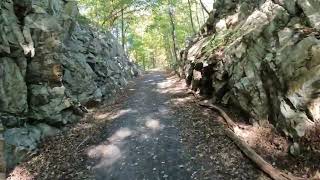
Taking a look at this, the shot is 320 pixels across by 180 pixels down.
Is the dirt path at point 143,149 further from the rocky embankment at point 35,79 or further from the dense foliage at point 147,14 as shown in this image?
the dense foliage at point 147,14

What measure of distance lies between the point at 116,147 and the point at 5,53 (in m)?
4.83

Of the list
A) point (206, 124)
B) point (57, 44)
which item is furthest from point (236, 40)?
point (57, 44)

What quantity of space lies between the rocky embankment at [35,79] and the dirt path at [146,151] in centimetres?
72

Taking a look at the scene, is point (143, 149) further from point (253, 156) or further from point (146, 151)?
point (253, 156)

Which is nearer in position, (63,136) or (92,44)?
(63,136)

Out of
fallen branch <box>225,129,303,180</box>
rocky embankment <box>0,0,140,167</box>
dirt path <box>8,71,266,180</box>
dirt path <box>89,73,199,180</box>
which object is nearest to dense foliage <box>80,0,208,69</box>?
rocky embankment <box>0,0,140,167</box>

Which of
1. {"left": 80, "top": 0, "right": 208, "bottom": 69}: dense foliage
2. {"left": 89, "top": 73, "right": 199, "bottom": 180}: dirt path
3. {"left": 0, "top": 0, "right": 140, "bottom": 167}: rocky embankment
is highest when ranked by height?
{"left": 80, "top": 0, "right": 208, "bottom": 69}: dense foliage

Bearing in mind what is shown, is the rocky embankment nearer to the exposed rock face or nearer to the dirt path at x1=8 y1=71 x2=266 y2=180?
the dirt path at x1=8 y1=71 x2=266 y2=180

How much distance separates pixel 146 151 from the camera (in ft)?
32.1

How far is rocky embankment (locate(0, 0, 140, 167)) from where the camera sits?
10039mm

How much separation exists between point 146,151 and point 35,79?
539 centimetres

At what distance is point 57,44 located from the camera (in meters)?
12.7

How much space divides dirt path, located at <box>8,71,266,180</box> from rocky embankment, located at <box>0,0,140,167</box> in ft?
2.36

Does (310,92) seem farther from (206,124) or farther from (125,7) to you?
(125,7)
